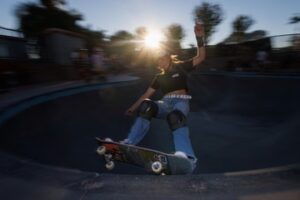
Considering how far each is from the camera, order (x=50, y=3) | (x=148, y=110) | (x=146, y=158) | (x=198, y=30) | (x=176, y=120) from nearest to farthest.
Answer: (x=146, y=158) → (x=176, y=120) → (x=148, y=110) → (x=198, y=30) → (x=50, y=3)

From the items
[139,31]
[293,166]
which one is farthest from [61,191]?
[139,31]

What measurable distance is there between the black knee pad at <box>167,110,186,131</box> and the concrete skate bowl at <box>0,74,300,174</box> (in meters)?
1.25

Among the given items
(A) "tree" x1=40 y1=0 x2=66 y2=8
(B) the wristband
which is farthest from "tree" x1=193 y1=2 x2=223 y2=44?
(B) the wristband

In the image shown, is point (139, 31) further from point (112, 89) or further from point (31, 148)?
point (31, 148)

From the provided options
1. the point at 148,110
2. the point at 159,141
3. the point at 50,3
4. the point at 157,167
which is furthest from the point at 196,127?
the point at 50,3

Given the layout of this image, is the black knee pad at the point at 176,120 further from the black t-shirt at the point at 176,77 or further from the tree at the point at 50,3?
the tree at the point at 50,3

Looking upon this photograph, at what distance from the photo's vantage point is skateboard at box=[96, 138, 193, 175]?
4238 mm

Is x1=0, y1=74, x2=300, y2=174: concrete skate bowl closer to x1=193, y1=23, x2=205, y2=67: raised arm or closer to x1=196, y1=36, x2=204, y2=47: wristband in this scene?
x1=193, y1=23, x2=205, y2=67: raised arm

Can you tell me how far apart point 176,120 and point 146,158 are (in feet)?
1.96

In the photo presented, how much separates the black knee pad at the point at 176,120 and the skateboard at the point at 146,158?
1.35ft

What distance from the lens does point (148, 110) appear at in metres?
5.10

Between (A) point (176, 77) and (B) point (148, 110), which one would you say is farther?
(A) point (176, 77)

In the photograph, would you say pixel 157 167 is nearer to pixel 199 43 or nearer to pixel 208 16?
pixel 199 43

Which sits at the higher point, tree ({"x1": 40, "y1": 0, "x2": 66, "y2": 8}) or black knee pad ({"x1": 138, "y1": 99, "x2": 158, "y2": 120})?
tree ({"x1": 40, "y1": 0, "x2": 66, "y2": 8})
